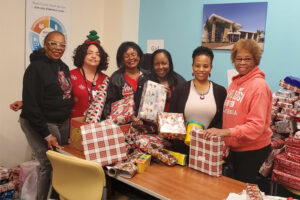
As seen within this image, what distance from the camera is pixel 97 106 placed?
223 centimetres

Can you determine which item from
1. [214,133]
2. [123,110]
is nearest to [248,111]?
[214,133]

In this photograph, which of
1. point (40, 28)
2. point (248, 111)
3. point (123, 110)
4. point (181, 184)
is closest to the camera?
point (181, 184)

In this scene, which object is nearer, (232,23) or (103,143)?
(103,143)

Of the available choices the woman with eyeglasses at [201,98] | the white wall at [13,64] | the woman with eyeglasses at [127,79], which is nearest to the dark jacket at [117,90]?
the woman with eyeglasses at [127,79]

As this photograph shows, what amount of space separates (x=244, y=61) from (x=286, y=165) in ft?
3.41

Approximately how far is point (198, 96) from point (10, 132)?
2339 mm

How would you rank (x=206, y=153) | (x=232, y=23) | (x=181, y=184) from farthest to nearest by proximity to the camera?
1. (x=232, y=23)
2. (x=206, y=153)
3. (x=181, y=184)

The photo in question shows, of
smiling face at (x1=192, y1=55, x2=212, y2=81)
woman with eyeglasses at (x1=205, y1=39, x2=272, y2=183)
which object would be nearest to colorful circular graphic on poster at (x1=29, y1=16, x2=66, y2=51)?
smiling face at (x1=192, y1=55, x2=212, y2=81)

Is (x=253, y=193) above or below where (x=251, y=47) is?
below

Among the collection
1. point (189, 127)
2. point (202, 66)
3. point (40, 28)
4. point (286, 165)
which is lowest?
point (286, 165)

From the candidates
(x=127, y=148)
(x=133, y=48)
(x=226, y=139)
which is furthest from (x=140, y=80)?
(x=226, y=139)

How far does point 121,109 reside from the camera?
85.4 inches

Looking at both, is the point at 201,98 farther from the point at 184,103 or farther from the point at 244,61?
the point at 244,61

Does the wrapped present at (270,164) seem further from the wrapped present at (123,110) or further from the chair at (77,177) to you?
the chair at (77,177)
